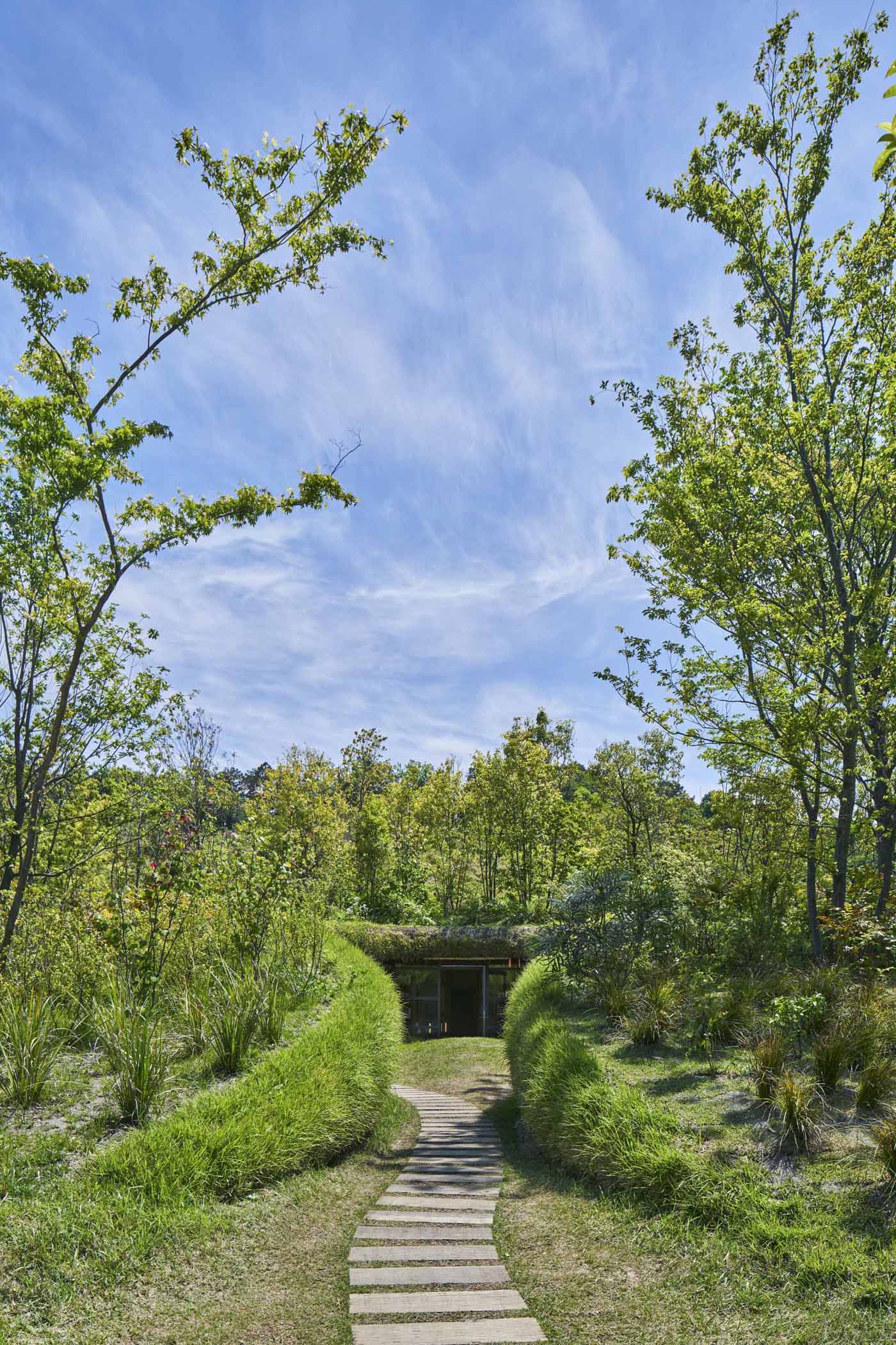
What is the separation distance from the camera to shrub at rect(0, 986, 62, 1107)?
177 inches

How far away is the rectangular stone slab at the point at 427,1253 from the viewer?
393 cm

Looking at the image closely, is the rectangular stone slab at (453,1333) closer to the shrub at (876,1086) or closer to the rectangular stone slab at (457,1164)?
the shrub at (876,1086)

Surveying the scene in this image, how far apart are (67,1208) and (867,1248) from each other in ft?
11.6

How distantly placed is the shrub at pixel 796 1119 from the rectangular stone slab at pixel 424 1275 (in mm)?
1694

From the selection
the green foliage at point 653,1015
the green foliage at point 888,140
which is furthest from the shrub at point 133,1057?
the green foliage at point 888,140

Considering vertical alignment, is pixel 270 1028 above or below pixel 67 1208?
above

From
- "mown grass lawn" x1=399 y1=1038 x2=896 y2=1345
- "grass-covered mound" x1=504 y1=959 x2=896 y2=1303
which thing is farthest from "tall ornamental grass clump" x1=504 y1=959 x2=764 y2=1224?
"mown grass lawn" x1=399 y1=1038 x2=896 y2=1345

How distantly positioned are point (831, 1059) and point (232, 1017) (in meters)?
4.14

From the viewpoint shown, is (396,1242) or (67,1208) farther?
(396,1242)

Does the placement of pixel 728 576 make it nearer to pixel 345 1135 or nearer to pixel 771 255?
pixel 771 255

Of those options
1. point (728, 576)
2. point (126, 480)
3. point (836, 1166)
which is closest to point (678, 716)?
point (728, 576)

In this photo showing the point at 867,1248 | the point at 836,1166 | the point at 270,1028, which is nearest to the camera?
the point at 867,1248

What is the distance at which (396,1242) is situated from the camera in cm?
416

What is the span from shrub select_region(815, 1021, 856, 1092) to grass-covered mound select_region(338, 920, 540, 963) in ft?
33.3
